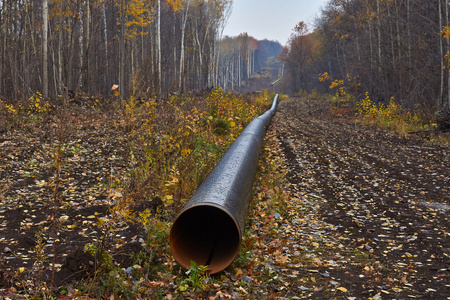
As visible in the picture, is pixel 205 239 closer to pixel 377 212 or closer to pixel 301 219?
pixel 301 219

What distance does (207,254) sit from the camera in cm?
417

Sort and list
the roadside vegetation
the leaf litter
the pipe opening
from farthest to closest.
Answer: the pipe opening
the leaf litter
the roadside vegetation

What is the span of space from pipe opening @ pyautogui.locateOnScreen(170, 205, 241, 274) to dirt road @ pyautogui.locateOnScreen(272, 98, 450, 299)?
913 millimetres

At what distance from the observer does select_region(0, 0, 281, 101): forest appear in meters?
15.7

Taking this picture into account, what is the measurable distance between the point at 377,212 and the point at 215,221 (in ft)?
10.1

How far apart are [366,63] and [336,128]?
1000cm

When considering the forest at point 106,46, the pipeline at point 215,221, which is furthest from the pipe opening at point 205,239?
the forest at point 106,46

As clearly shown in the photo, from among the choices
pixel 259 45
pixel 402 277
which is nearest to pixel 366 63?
pixel 402 277

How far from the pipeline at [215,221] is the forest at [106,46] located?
191 centimetres

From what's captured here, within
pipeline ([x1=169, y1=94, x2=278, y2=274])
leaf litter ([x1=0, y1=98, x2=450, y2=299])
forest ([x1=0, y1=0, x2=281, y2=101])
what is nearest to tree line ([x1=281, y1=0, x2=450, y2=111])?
leaf litter ([x1=0, y1=98, x2=450, y2=299])

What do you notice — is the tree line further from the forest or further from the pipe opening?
the forest

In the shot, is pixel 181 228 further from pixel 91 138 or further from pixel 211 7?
pixel 211 7

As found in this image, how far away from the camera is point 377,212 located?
6.03 m

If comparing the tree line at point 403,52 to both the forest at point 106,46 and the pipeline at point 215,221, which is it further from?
the forest at point 106,46
